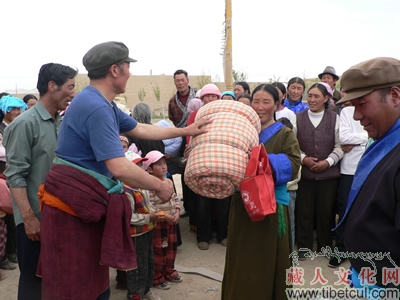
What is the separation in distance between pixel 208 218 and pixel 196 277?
106cm

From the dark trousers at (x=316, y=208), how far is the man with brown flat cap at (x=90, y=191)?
2.97 metres

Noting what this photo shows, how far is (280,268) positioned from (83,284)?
5.02 ft

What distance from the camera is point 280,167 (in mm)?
2881

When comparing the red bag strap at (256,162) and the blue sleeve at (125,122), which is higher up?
the blue sleeve at (125,122)

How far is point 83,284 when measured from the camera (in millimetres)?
2355

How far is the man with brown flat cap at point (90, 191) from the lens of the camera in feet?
7.18

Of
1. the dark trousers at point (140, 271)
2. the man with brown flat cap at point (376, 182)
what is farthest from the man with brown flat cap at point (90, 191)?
the dark trousers at point (140, 271)

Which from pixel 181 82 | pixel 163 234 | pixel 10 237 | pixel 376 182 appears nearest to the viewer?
pixel 376 182

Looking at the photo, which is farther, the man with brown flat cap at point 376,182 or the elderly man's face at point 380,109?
the elderly man's face at point 380,109

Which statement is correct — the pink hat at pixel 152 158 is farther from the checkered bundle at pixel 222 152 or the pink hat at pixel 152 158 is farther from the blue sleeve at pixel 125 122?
the checkered bundle at pixel 222 152

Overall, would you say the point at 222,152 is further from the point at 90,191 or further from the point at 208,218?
the point at 208,218

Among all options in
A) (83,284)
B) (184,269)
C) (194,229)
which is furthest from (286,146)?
(194,229)

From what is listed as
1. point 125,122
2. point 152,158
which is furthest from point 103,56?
point 152,158

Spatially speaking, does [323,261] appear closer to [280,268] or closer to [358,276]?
[280,268]
